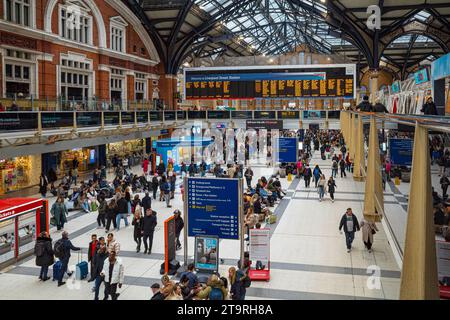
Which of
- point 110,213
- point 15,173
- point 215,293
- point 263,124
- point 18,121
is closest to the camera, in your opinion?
point 215,293

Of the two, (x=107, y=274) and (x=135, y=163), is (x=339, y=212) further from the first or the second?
(x=135, y=163)

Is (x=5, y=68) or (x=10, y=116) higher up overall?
(x=5, y=68)

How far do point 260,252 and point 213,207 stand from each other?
1.75 m

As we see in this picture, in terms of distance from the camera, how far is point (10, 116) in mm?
15797

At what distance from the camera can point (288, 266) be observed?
11312mm

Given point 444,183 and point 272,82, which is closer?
point 444,183

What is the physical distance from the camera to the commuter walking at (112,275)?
8.86 meters

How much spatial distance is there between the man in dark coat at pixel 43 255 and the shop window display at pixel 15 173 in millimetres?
13311

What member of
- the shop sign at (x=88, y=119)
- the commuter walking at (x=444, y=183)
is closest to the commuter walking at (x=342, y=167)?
the shop sign at (x=88, y=119)

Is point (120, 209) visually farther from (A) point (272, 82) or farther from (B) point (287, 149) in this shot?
(A) point (272, 82)

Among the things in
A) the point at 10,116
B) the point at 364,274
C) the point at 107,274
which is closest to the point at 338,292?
the point at 364,274

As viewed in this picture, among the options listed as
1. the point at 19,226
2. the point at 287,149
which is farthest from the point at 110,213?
the point at 287,149

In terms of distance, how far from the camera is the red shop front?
11297 mm
